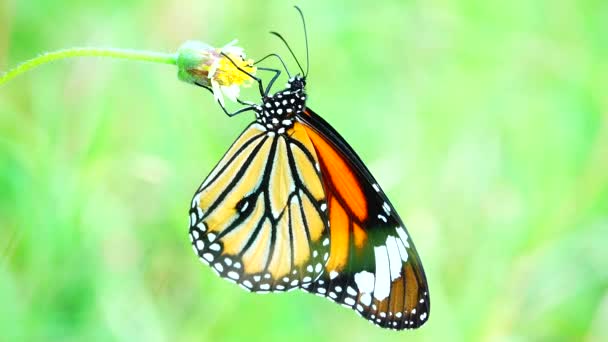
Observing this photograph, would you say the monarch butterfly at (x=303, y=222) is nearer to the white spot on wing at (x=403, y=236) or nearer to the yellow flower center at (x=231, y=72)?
the white spot on wing at (x=403, y=236)

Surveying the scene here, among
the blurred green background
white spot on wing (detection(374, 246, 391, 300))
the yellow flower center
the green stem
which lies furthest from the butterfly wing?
the green stem

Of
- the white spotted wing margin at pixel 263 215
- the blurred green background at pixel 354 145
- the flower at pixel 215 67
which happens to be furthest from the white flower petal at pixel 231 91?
the blurred green background at pixel 354 145

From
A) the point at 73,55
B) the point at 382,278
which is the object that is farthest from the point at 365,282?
the point at 73,55

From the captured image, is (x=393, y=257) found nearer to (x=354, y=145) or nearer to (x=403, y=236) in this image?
(x=403, y=236)

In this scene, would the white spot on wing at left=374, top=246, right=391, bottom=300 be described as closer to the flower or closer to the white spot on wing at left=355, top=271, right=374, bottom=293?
the white spot on wing at left=355, top=271, right=374, bottom=293

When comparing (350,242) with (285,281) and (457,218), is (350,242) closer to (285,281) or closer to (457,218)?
(285,281)

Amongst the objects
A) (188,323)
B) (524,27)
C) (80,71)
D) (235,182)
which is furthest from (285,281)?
(524,27)
